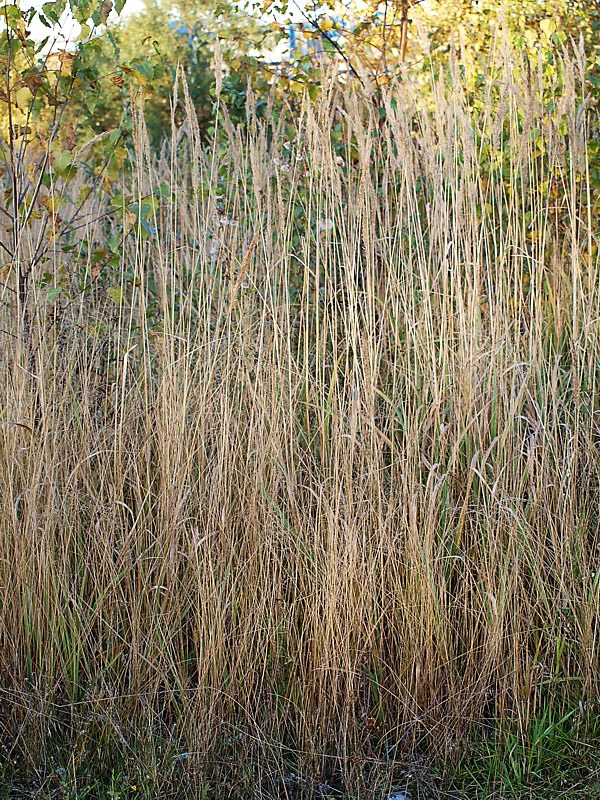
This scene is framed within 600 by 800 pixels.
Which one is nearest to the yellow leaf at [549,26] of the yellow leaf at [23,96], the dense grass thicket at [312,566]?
the dense grass thicket at [312,566]

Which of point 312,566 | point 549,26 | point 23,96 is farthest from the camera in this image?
point 549,26

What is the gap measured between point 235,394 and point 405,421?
0.47 metres

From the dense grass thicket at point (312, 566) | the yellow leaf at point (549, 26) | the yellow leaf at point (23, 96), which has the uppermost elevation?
the yellow leaf at point (549, 26)

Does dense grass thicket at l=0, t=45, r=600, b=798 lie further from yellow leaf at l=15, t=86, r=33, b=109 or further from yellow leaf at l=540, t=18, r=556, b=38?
yellow leaf at l=540, t=18, r=556, b=38

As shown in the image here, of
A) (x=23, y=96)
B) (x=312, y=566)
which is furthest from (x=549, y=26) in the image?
(x=312, y=566)

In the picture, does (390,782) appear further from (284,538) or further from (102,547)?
(102,547)

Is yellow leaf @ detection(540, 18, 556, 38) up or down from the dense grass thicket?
up

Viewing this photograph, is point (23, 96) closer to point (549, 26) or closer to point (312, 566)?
point (312, 566)

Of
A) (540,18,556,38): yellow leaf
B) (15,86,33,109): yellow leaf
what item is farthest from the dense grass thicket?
(540,18,556,38): yellow leaf

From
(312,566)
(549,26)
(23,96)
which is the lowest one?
(312,566)

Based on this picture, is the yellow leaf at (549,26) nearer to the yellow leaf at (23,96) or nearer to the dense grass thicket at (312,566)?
the dense grass thicket at (312,566)

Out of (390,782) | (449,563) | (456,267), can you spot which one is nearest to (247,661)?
(390,782)

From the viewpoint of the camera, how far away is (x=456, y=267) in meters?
2.42

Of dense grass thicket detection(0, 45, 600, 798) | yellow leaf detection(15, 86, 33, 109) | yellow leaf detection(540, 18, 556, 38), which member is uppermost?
yellow leaf detection(540, 18, 556, 38)
